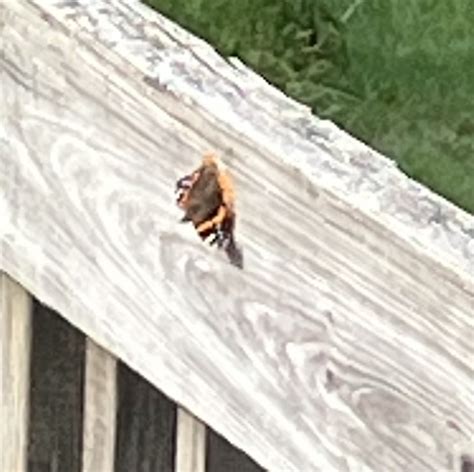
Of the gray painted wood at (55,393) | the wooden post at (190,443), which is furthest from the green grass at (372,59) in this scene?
the wooden post at (190,443)

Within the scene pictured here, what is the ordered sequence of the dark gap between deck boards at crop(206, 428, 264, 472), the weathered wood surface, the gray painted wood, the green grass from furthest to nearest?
1. the green grass
2. the gray painted wood
3. the dark gap between deck boards at crop(206, 428, 264, 472)
4. the weathered wood surface

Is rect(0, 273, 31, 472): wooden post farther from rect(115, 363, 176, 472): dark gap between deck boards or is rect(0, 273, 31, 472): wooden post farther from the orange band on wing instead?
the orange band on wing

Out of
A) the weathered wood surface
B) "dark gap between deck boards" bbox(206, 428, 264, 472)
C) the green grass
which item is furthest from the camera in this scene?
the green grass

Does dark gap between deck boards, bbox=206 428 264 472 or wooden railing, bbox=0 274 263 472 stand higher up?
wooden railing, bbox=0 274 263 472

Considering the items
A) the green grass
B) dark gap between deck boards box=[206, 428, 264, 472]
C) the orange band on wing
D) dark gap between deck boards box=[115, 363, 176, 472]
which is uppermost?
the green grass

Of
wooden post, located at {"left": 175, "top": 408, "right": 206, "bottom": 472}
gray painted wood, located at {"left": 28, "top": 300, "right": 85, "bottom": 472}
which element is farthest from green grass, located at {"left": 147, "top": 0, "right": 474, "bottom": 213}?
wooden post, located at {"left": 175, "top": 408, "right": 206, "bottom": 472}

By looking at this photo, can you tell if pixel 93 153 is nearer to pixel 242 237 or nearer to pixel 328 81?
pixel 242 237

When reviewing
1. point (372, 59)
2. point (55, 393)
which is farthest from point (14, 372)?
point (372, 59)
